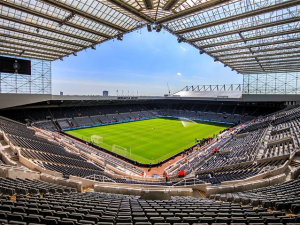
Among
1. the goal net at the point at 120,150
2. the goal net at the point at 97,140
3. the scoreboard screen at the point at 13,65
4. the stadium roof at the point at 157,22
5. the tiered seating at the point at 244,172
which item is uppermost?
the stadium roof at the point at 157,22

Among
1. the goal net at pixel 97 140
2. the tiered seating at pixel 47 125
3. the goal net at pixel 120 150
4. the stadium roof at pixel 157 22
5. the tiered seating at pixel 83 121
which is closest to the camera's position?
the stadium roof at pixel 157 22

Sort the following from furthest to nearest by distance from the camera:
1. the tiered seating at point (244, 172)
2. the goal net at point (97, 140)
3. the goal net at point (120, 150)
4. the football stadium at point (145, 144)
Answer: the goal net at point (97, 140), the goal net at point (120, 150), the tiered seating at point (244, 172), the football stadium at point (145, 144)

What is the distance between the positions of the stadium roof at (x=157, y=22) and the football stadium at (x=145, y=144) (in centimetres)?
15

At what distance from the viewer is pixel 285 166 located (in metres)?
12.7

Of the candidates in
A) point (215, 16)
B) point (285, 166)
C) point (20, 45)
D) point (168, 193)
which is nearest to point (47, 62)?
point (20, 45)

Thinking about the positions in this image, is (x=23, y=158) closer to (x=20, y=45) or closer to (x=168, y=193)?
(x=168, y=193)

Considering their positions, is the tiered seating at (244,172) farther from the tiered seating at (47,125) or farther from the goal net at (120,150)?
the tiered seating at (47,125)

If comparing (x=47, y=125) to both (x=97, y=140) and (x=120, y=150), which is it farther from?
(x=120, y=150)

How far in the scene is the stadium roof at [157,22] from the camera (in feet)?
64.4

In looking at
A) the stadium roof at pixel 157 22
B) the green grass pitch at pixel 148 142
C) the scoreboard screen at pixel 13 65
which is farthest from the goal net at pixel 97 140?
the scoreboard screen at pixel 13 65

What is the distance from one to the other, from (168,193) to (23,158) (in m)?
12.7

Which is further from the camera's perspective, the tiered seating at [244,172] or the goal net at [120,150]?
the goal net at [120,150]

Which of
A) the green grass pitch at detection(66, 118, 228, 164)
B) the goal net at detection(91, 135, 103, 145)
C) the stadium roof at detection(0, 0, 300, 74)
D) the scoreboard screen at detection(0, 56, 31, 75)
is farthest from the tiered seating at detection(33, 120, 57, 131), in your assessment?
the stadium roof at detection(0, 0, 300, 74)

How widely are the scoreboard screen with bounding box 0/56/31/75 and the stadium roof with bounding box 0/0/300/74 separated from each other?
225cm
